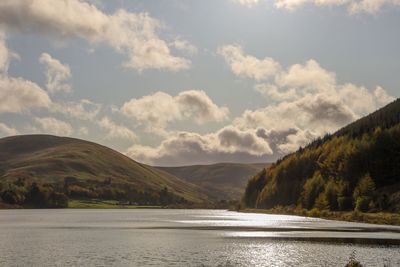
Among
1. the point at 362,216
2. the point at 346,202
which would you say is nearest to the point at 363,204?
the point at 362,216

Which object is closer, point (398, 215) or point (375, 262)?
point (375, 262)

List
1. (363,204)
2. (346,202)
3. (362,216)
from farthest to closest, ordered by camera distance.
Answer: (346,202) < (363,204) < (362,216)

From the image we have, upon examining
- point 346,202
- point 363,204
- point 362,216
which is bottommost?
point 362,216

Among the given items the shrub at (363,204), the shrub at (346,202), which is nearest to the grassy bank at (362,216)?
the shrub at (363,204)

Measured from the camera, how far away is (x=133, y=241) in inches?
3784

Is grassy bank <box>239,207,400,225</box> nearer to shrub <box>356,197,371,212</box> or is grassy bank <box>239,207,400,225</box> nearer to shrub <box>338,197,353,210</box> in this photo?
shrub <box>356,197,371,212</box>

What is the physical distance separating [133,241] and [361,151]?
397 ft

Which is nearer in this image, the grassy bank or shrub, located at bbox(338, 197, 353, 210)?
the grassy bank

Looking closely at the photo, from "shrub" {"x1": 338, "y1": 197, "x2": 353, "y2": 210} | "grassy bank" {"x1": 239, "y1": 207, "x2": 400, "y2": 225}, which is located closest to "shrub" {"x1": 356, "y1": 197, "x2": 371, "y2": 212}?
"grassy bank" {"x1": 239, "y1": 207, "x2": 400, "y2": 225}

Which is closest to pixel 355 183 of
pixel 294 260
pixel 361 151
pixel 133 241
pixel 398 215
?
pixel 361 151

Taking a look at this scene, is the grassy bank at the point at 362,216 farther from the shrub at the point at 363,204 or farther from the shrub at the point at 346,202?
the shrub at the point at 346,202

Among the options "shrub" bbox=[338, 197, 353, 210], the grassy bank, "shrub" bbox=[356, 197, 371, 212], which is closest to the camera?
the grassy bank

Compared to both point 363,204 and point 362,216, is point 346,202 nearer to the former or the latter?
point 363,204

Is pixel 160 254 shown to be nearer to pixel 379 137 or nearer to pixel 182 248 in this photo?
pixel 182 248
